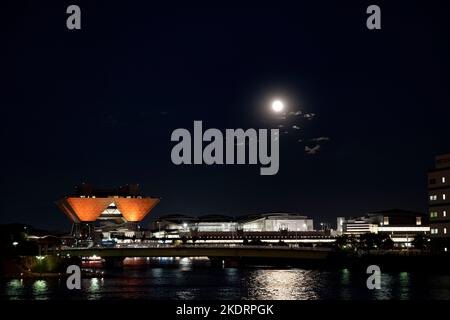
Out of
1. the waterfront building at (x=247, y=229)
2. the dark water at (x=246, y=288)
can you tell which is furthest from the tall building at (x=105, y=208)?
the dark water at (x=246, y=288)

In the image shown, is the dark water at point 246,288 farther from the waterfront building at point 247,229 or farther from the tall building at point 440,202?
the waterfront building at point 247,229

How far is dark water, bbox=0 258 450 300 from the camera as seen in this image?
44.2 meters

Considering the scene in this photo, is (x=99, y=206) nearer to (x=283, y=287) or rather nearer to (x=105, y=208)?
(x=105, y=208)

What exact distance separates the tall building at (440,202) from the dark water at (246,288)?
1357 centimetres

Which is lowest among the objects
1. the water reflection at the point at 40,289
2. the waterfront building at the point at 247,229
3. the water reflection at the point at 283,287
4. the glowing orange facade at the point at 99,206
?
the water reflection at the point at 283,287

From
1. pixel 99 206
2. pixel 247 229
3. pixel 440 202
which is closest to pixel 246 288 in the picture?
pixel 440 202

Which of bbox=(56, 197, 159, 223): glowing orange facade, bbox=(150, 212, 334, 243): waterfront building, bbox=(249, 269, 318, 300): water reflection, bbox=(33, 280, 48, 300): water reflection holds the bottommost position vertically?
bbox=(249, 269, 318, 300): water reflection

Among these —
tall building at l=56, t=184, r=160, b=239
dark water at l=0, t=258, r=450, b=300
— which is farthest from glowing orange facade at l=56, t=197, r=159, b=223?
dark water at l=0, t=258, r=450, b=300

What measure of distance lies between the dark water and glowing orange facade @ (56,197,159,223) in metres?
90.3

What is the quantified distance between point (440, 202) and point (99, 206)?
9129cm

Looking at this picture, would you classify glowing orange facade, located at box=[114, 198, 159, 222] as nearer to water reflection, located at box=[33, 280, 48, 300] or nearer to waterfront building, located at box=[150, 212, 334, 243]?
waterfront building, located at box=[150, 212, 334, 243]

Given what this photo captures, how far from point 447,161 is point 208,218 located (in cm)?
12689

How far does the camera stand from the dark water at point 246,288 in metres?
44.2

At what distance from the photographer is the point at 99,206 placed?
15450 centimetres
